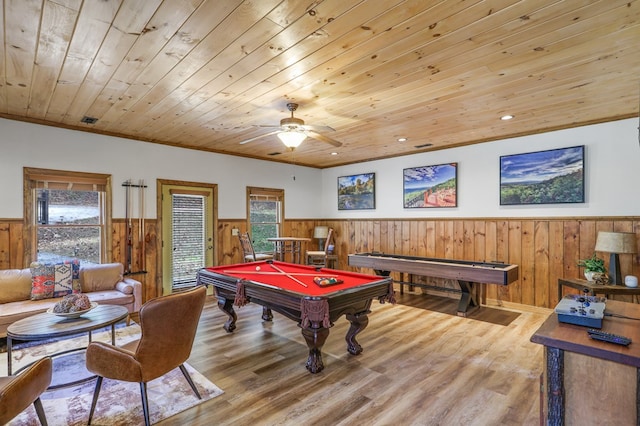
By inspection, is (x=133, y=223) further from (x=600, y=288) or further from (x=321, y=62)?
(x=600, y=288)

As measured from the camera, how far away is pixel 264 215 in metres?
7.11

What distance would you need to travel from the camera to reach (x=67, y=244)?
15.5 ft

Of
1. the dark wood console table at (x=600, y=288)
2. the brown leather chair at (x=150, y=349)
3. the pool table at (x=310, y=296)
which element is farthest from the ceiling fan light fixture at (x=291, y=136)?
the dark wood console table at (x=600, y=288)

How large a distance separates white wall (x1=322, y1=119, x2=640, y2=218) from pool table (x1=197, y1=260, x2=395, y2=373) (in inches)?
120

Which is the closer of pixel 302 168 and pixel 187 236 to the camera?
pixel 187 236

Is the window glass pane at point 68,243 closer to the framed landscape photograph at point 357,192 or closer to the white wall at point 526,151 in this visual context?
the framed landscape photograph at point 357,192

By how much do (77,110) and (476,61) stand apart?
4369mm

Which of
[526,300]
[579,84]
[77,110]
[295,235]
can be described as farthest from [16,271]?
[526,300]

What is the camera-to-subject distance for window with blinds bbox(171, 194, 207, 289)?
19.0ft

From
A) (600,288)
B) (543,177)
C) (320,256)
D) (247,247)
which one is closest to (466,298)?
(600,288)

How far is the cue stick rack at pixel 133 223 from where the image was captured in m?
5.18

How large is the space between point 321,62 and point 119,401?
10.3 ft

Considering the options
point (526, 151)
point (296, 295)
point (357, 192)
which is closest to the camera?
point (296, 295)

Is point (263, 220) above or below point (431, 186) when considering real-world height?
below
